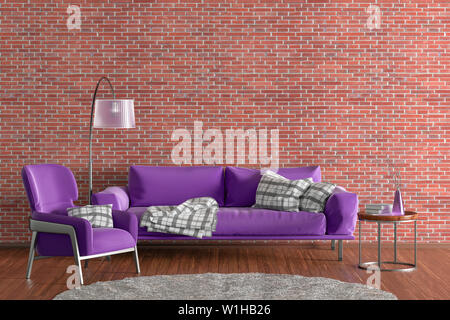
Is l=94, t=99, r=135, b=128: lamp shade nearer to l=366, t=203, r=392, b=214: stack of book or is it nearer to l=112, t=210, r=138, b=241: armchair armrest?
l=112, t=210, r=138, b=241: armchair armrest

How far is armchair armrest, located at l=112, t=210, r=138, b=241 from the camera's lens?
5059mm

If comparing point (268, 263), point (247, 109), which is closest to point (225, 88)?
point (247, 109)

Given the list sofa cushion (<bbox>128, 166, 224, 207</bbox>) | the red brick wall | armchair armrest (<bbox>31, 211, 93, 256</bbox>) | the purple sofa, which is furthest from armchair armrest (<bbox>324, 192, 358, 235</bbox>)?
armchair armrest (<bbox>31, 211, 93, 256</bbox>)

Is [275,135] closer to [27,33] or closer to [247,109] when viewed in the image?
[247,109]

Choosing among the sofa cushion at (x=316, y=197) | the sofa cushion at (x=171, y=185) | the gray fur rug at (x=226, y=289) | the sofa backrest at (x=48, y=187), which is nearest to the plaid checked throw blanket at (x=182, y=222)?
the sofa cushion at (x=171, y=185)

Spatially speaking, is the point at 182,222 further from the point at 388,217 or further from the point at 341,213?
the point at 388,217

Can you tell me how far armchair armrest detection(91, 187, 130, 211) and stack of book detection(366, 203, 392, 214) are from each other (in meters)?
2.39

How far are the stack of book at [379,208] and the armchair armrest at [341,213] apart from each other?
0.20m

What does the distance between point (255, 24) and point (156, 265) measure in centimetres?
289

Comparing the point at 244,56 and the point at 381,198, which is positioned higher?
the point at 244,56

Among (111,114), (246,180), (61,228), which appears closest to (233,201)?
(246,180)

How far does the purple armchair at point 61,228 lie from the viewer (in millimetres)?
4578

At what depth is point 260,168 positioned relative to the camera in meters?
6.50

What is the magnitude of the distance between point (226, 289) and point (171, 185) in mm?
1933
